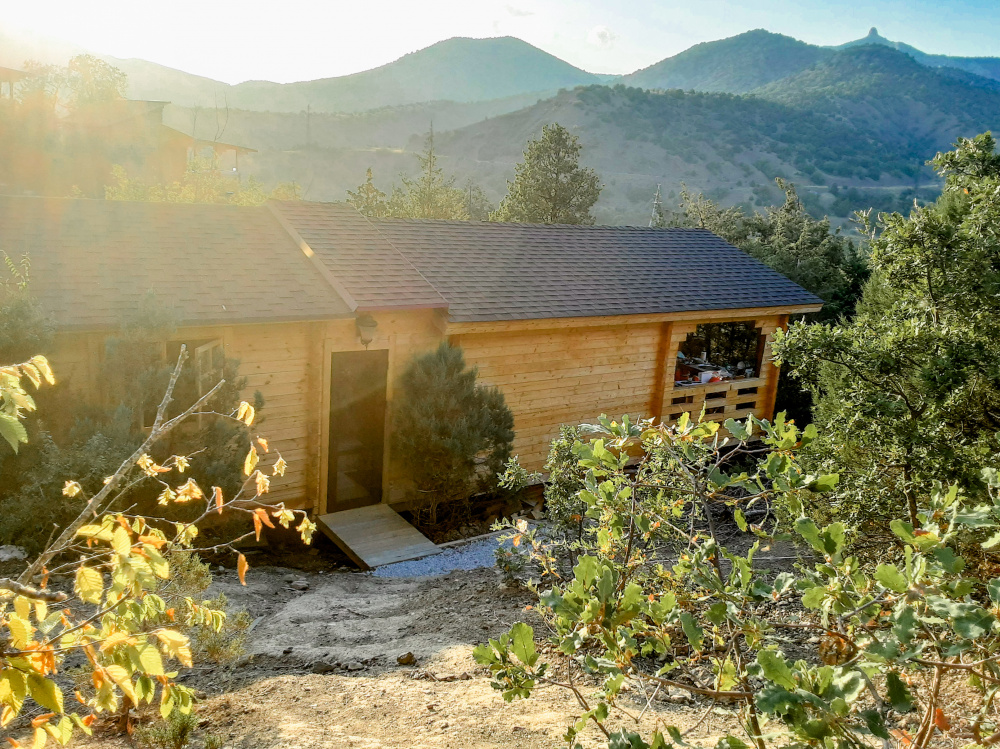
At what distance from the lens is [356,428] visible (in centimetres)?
1046

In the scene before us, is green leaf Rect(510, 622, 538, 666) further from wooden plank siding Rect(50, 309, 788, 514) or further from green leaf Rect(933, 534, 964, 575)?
wooden plank siding Rect(50, 309, 788, 514)

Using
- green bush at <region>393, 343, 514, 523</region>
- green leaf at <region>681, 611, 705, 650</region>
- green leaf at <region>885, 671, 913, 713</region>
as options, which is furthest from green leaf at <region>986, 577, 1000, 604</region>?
green bush at <region>393, 343, 514, 523</region>

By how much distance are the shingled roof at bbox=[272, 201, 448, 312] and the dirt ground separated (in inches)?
154

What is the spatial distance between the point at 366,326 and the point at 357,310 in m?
0.26

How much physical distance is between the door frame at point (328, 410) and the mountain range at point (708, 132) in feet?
144

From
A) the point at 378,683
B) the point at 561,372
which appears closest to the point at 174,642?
the point at 378,683

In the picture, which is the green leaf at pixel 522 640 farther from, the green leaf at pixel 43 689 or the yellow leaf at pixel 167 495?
the yellow leaf at pixel 167 495

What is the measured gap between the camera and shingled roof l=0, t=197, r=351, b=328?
27.3 feet

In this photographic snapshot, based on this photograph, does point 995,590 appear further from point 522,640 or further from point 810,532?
point 522,640

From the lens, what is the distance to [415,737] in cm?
426

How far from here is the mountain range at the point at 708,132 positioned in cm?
6166

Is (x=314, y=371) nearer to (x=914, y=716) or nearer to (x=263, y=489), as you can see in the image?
(x=263, y=489)

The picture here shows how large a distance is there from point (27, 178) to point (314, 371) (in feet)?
91.6

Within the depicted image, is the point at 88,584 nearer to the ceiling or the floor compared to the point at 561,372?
nearer to the ceiling
